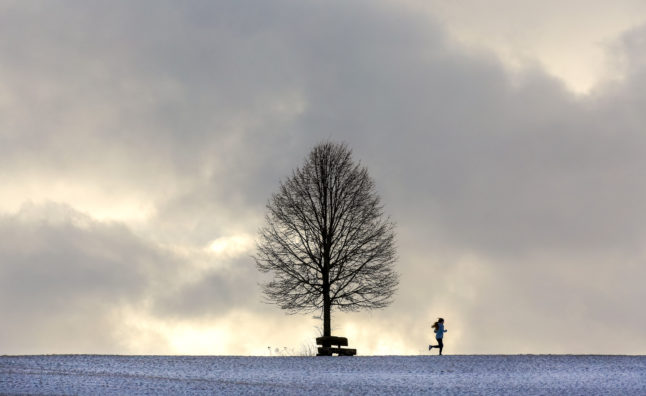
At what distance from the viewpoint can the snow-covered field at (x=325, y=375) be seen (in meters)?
20.0

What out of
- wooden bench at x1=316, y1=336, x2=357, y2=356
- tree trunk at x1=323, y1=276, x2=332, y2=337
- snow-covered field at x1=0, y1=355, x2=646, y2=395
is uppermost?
tree trunk at x1=323, y1=276, x2=332, y2=337

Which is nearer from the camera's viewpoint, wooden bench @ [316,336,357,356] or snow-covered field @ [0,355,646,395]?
snow-covered field @ [0,355,646,395]

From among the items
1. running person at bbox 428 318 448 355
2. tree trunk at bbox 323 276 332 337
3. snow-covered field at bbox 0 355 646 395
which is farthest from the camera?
tree trunk at bbox 323 276 332 337

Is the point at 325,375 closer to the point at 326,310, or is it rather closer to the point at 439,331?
the point at 439,331

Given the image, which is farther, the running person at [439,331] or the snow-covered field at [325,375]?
the running person at [439,331]

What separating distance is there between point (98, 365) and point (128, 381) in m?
4.01

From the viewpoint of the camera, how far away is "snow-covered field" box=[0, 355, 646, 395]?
2000 centimetres

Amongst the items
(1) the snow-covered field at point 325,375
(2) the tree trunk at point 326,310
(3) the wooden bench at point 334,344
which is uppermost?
(2) the tree trunk at point 326,310

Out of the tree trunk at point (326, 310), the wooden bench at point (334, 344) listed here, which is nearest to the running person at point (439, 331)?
the wooden bench at point (334, 344)

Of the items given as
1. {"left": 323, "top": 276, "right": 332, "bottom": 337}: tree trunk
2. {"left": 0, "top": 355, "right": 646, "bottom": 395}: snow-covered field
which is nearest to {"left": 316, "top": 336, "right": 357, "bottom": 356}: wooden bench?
{"left": 323, "top": 276, "right": 332, "bottom": 337}: tree trunk

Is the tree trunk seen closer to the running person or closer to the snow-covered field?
the running person

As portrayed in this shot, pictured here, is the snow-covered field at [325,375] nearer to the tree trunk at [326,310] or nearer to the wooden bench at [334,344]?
the wooden bench at [334,344]

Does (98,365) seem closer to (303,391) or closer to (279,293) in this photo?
(303,391)

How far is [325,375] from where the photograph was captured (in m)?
22.7
